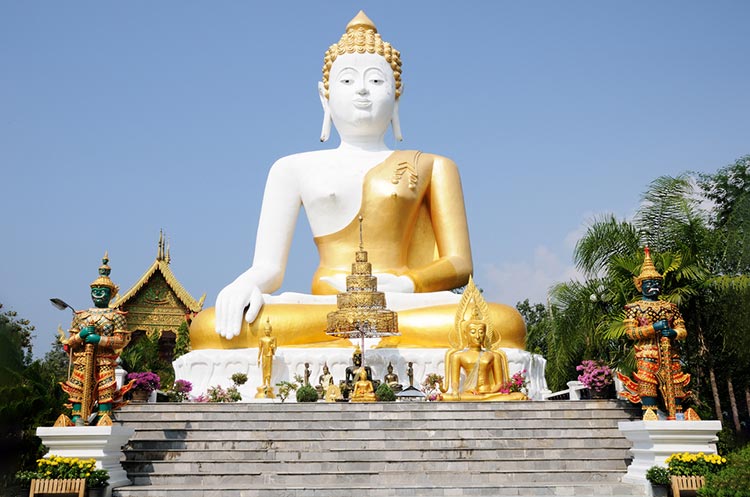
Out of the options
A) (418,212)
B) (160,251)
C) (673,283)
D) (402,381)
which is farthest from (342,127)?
(160,251)

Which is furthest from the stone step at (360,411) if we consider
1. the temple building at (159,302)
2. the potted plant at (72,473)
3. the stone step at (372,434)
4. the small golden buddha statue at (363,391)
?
the temple building at (159,302)

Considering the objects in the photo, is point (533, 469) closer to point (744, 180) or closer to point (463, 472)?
point (463, 472)

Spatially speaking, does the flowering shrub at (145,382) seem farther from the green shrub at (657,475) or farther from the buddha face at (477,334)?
the green shrub at (657,475)

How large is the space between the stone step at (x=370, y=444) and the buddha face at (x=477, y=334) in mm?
3180

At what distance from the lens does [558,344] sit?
1442cm

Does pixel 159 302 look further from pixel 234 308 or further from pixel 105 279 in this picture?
pixel 105 279

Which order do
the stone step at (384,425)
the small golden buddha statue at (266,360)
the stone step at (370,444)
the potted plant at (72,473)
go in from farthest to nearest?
the small golden buddha statue at (266,360) < the stone step at (384,425) < the stone step at (370,444) < the potted plant at (72,473)

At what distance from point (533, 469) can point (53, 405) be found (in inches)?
238

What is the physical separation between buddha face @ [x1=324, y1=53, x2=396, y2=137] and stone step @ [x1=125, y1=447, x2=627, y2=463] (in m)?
9.00

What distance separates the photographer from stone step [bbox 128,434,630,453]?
28.1ft

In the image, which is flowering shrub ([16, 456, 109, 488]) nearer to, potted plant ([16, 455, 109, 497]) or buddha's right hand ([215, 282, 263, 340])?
potted plant ([16, 455, 109, 497])

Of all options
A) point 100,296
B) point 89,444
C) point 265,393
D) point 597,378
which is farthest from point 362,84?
point 89,444

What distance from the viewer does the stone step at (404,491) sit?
7531 millimetres

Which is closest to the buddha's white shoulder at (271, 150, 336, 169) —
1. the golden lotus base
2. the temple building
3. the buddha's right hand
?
the buddha's right hand
